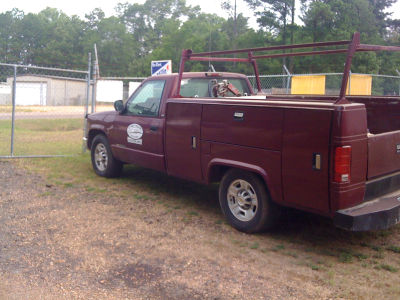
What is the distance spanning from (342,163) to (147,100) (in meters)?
3.60

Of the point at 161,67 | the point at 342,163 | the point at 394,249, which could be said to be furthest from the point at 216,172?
the point at 161,67

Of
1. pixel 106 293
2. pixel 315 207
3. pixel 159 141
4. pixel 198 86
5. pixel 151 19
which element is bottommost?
pixel 106 293

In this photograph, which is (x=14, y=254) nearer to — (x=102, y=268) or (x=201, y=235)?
(x=102, y=268)

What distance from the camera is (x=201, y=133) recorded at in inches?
228

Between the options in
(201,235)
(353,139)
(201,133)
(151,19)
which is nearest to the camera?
(353,139)

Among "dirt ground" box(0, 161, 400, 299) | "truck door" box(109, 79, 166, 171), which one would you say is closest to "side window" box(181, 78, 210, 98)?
"truck door" box(109, 79, 166, 171)

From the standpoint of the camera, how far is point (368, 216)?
Answer: 4.38m

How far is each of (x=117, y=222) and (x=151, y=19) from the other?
269 ft

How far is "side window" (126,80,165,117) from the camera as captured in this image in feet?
22.4

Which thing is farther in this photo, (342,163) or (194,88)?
(194,88)

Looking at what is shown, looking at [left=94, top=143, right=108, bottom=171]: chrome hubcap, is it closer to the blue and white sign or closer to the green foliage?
the blue and white sign

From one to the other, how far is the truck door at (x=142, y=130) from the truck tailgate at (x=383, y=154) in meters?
2.97

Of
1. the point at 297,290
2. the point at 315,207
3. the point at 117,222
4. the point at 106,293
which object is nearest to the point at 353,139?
the point at 315,207

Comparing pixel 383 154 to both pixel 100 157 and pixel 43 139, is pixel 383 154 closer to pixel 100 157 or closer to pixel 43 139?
pixel 100 157
